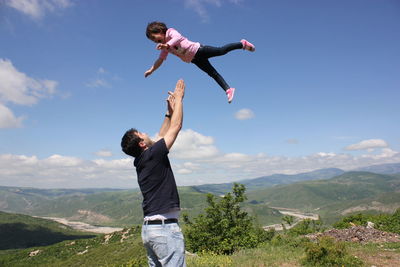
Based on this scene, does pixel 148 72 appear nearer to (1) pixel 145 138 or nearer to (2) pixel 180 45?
(2) pixel 180 45

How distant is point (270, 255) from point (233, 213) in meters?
18.8

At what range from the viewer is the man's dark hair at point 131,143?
12.3 ft

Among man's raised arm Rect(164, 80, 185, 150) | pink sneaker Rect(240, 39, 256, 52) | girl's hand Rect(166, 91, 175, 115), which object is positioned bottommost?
man's raised arm Rect(164, 80, 185, 150)

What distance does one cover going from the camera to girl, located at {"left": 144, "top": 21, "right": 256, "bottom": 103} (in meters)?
5.22

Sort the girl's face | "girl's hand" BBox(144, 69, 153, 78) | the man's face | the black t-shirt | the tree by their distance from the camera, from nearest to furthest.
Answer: the black t-shirt < the man's face < the girl's face < "girl's hand" BBox(144, 69, 153, 78) < the tree

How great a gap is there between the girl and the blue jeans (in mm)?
2922

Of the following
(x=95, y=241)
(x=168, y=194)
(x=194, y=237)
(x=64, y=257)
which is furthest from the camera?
(x=95, y=241)

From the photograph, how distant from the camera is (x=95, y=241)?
115 metres

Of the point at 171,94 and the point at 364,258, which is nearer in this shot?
the point at 171,94

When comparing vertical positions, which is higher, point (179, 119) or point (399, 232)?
point (179, 119)

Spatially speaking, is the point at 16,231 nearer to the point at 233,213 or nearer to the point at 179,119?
the point at 233,213

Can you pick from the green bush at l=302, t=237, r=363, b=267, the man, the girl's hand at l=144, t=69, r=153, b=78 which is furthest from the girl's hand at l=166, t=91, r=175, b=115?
the green bush at l=302, t=237, r=363, b=267

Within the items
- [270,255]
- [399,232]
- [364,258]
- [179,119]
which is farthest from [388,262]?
[179,119]

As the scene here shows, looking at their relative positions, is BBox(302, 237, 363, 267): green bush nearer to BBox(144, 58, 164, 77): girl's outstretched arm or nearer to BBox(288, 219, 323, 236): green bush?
BBox(144, 58, 164, 77): girl's outstretched arm
